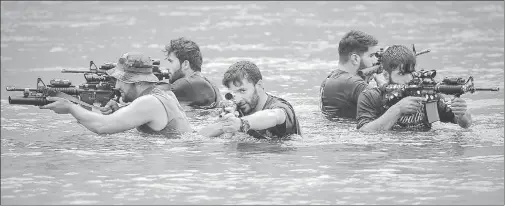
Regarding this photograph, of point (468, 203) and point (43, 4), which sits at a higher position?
point (43, 4)

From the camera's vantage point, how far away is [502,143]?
1427cm

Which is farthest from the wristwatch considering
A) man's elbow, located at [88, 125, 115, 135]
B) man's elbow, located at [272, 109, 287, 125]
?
man's elbow, located at [88, 125, 115, 135]

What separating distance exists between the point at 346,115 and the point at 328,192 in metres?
3.66

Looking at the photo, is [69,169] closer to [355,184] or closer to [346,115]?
[355,184]

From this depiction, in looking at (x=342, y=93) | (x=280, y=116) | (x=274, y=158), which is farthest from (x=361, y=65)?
(x=280, y=116)

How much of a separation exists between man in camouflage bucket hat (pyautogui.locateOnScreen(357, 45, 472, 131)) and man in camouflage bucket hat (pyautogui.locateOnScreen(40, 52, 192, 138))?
2.00 meters

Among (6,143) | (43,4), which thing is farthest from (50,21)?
(6,143)

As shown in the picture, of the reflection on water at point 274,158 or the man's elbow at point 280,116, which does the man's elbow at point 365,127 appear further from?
the man's elbow at point 280,116

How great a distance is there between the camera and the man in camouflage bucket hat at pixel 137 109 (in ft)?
43.0

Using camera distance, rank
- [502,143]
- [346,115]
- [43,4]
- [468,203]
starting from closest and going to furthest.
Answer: [468,203] < [502,143] < [346,115] < [43,4]

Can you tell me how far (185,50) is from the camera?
639 inches

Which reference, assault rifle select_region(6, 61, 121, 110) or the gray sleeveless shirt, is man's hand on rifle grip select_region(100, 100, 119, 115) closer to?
assault rifle select_region(6, 61, 121, 110)

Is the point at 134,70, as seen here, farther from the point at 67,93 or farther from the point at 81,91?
the point at 81,91

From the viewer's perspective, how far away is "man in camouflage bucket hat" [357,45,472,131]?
13.4m
